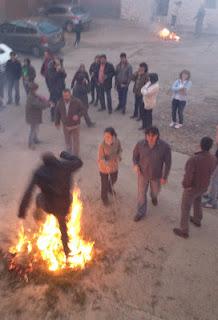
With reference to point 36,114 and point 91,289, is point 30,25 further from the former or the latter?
point 91,289

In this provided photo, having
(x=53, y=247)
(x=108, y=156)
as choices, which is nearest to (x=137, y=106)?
(x=108, y=156)

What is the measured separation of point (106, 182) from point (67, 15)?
18.0 metres

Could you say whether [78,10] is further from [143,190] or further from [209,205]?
[143,190]

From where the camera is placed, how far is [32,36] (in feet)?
Answer: 58.4

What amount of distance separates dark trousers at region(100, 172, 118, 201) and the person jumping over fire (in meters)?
1.75

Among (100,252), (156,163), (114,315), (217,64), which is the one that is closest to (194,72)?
(217,64)

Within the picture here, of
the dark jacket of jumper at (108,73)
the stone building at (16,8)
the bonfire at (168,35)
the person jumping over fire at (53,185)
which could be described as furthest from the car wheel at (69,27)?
the person jumping over fire at (53,185)

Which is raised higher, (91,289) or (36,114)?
(36,114)

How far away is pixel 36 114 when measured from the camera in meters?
9.17

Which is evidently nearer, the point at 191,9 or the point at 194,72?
the point at 194,72

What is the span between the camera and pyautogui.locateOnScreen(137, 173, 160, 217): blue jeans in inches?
267

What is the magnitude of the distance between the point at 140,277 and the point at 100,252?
0.80 meters

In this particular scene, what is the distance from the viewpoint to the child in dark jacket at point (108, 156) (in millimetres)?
6691

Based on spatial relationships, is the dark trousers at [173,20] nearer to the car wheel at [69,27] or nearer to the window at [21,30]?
the car wheel at [69,27]
